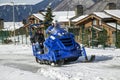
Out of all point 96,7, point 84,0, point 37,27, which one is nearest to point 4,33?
point 37,27

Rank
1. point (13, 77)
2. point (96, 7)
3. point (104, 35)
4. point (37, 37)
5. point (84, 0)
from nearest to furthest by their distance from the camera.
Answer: point (13, 77), point (37, 37), point (104, 35), point (96, 7), point (84, 0)

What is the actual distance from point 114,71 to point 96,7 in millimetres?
105484

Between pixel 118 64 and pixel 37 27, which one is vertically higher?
pixel 37 27

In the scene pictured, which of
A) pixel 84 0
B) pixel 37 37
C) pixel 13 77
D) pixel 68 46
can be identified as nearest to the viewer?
pixel 13 77

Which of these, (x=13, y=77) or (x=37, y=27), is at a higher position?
(x=37, y=27)

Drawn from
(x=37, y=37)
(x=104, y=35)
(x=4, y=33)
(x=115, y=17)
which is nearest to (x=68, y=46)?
(x=37, y=37)

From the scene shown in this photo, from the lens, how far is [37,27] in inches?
813

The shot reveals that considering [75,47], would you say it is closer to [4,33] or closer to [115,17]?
[115,17]

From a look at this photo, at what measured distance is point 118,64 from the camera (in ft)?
54.6

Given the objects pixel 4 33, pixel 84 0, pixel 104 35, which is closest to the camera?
pixel 104 35

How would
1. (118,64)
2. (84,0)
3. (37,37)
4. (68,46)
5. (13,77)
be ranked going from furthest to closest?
(84,0)
(37,37)
(68,46)
(118,64)
(13,77)

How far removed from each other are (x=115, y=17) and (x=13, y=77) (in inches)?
1546

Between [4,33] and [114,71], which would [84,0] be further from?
[114,71]

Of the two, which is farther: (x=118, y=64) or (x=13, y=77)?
(x=118, y=64)
